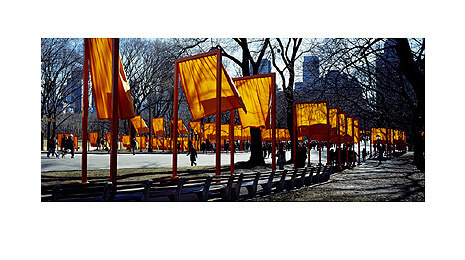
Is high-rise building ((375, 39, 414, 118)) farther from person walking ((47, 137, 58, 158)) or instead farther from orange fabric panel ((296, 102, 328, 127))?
person walking ((47, 137, 58, 158))

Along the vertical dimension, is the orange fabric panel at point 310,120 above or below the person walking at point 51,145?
above

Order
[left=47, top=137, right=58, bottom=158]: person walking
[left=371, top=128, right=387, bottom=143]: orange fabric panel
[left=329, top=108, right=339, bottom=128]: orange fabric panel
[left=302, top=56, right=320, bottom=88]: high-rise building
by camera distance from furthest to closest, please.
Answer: [left=371, top=128, right=387, bottom=143]: orange fabric panel, [left=47, top=137, right=58, bottom=158]: person walking, [left=329, top=108, right=339, bottom=128]: orange fabric panel, [left=302, top=56, right=320, bottom=88]: high-rise building

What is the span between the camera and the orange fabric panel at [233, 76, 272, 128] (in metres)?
14.0

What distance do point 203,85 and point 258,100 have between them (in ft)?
9.34

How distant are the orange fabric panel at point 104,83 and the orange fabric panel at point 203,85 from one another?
2.34m

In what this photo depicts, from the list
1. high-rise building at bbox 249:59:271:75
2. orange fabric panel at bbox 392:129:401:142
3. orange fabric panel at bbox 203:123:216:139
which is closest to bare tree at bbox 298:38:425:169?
high-rise building at bbox 249:59:271:75

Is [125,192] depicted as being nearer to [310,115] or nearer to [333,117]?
[310,115]

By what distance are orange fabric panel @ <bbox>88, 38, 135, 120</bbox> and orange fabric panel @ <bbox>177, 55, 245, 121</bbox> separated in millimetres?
2336

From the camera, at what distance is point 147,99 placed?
19625mm

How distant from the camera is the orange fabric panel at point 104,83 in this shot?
9688 mm

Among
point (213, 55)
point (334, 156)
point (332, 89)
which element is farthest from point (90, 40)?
point (334, 156)

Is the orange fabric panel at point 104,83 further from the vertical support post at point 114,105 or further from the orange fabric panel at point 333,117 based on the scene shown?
the orange fabric panel at point 333,117

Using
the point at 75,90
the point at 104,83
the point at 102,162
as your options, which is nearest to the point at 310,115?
the point at 102,162

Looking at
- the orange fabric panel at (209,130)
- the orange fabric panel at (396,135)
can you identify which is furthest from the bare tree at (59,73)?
the orange fabric panel at (209,130)
